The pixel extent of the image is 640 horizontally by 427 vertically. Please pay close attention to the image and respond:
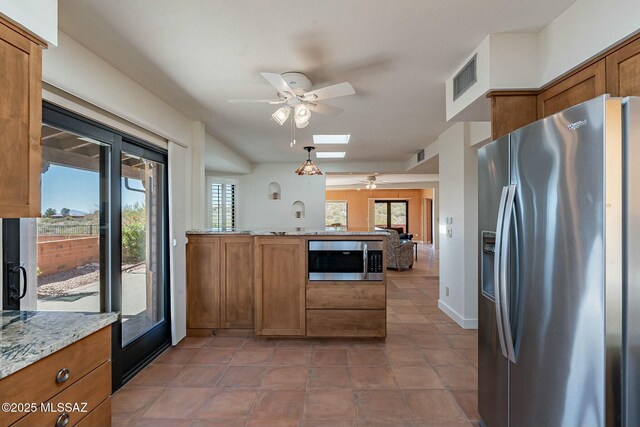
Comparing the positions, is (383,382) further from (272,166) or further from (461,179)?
(272,166)

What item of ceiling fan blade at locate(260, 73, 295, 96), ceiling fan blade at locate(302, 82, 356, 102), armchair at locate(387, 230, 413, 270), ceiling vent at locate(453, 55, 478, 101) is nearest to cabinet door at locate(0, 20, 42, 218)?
ceiling fan blade at locate(260, 73, 295, 96)

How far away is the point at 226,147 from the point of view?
5.28m

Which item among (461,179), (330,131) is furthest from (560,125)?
(330,131)

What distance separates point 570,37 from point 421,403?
8.17 ft

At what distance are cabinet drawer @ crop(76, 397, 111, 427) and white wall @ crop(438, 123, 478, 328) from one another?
138 inches

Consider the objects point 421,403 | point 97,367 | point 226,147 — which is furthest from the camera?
point 226,147

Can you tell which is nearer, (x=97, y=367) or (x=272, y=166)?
(x=97, y=367)

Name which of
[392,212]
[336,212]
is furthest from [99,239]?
[392,212]

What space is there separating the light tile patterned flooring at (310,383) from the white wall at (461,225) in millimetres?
375

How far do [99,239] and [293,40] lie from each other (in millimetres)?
2044

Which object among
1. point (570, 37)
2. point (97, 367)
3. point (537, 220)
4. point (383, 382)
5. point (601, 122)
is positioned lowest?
point (383, 382)

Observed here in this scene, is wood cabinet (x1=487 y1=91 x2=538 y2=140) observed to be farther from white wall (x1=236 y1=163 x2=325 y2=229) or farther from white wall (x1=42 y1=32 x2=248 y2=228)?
white wall (x1=236 y1=163 x2=325 y2=229)

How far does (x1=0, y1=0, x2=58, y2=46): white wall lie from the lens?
1.15 meters

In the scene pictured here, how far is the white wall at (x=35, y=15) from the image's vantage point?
1149mm
